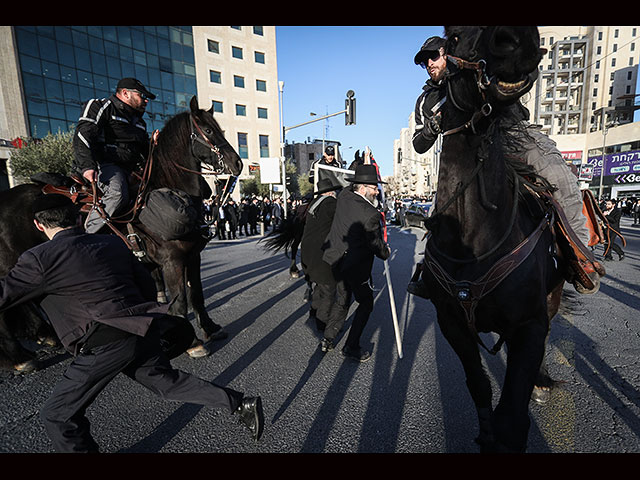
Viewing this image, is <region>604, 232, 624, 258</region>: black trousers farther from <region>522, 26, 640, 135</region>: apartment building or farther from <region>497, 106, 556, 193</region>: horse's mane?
<region>522, 26, 640, 135</region>: apartment building

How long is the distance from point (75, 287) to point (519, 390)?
259cm

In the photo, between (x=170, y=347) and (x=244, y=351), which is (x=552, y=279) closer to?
(x=170, y=347)

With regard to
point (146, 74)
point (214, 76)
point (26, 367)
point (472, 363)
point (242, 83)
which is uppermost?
point (214, 76)

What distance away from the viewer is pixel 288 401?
2658 millimetres

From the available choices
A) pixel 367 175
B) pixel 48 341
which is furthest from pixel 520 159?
pixel 48 341

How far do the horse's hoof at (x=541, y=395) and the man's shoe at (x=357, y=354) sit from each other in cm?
154

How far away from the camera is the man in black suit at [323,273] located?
3.62 m

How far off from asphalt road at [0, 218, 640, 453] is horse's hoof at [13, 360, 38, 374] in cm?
6

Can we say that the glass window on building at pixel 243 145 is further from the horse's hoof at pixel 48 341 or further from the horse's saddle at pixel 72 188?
the horse's hoof at pixel 48 341

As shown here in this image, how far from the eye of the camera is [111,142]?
140 inches

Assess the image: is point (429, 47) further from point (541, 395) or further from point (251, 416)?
point (541, 395)

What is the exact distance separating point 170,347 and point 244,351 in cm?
153

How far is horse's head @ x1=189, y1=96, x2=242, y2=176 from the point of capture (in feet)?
11.4
